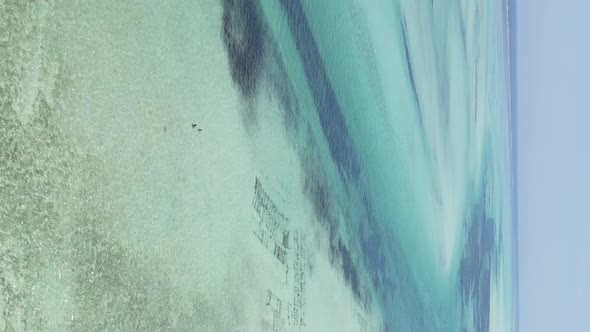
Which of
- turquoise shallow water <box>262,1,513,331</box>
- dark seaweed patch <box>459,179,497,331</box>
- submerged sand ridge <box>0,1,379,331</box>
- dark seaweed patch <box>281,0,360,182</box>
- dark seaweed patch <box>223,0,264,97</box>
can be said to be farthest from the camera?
dark seaweed patch <box>459,179,497,331</box>

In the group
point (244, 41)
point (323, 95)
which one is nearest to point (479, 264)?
point (323, 95)

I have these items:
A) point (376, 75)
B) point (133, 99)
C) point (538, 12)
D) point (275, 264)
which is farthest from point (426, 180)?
point (538, 12)

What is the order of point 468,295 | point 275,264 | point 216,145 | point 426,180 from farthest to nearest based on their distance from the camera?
point 468,295 → point 426,180 → point 275,264 → point 216,145

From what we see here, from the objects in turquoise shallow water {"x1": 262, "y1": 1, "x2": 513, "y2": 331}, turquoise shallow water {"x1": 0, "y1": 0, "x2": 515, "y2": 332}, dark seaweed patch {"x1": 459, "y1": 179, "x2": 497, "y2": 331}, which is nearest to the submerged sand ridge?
turquoise shallow water {"x1": 0, "y1": 0, "x2": 515, "y2": 332}

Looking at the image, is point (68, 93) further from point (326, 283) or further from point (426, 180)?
point (426, 180)

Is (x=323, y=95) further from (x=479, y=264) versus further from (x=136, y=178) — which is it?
Result: (x=479, y=264)

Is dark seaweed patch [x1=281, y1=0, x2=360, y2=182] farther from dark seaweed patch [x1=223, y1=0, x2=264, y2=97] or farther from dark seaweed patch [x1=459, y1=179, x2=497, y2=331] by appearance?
dark seaweed patch [x1=459, y1=179, x2=497, y2=331]
